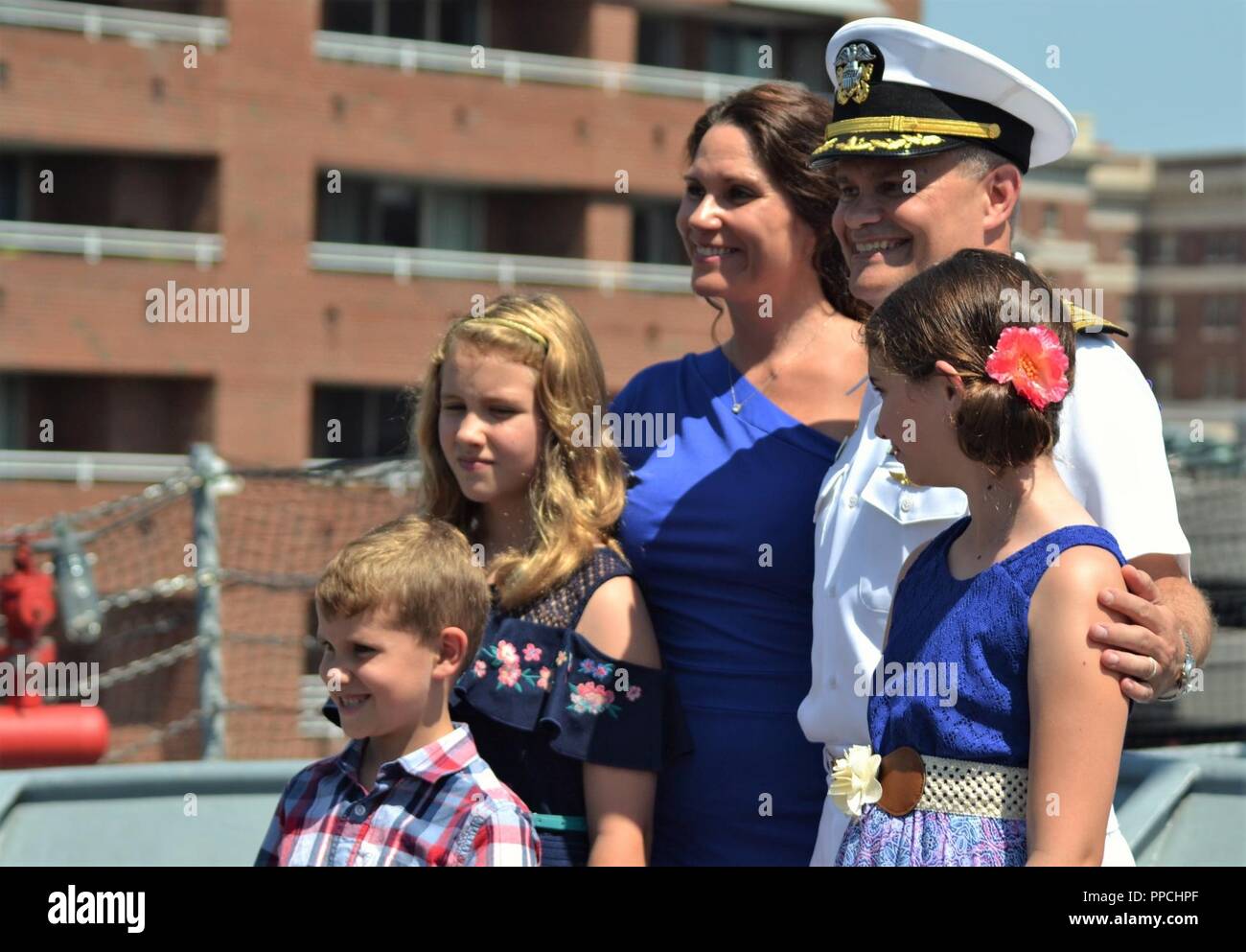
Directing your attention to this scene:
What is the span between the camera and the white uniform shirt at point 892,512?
253 cm

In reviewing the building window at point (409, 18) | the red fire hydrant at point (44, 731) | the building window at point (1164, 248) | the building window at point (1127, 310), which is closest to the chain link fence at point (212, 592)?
the red fire hydrant at point (44, 731)

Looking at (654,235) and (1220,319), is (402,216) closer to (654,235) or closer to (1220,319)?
(654,235)

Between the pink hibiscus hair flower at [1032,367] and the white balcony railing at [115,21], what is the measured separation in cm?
1964

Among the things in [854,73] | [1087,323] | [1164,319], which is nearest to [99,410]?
[854,73]

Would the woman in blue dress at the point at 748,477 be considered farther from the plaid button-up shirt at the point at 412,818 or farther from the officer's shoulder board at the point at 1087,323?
the officer's shoulder board at the point at 1087,323

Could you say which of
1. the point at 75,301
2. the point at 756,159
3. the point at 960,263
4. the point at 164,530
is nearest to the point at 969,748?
the point at 960,263

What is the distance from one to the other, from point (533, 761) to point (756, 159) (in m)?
1.25

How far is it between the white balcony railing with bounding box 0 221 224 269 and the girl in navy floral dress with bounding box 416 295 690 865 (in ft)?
59.8

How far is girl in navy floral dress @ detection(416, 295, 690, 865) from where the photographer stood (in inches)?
117

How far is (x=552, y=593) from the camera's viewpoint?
10.00 feet

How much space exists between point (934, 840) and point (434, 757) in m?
0.89

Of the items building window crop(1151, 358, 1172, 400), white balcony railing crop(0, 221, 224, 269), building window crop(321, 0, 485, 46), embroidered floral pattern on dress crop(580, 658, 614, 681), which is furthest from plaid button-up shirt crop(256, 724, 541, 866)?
building window crop(1151, 358, 1172, 400)
